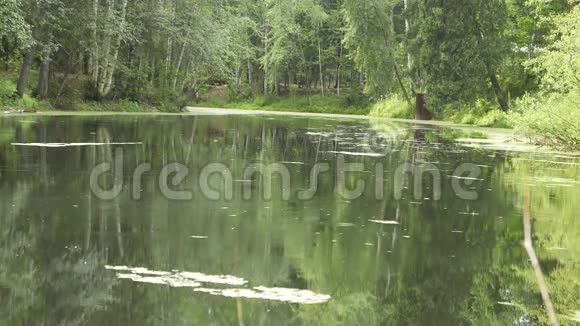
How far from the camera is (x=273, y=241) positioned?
29.2ft

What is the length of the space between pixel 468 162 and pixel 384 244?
37.7 ft

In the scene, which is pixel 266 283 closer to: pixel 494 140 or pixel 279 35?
pixel 494 140

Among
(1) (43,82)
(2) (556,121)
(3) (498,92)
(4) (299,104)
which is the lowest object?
(4) (299,104)

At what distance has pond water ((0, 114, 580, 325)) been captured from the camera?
6.13 metres

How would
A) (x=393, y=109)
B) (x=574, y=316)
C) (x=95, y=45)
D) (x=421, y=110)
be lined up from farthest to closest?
(x=393, y=109) < (x=421, y=110) < (x=95, y=45) < (x=574, y=316)

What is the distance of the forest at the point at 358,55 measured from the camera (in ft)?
113

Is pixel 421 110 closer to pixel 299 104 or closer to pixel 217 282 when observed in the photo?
pixel 299 104

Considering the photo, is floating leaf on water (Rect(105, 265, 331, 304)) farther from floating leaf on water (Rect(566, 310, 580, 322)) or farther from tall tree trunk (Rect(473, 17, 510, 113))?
tall tree trunk (Rect(473, 17, 510, 113))

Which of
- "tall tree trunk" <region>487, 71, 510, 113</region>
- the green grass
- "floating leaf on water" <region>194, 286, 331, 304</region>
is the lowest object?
"floating leaf on water" <region>194, 286, 331, 304</region>

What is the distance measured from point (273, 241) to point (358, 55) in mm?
53963

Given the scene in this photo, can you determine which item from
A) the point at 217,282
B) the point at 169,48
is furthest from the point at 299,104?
the point at 217,282

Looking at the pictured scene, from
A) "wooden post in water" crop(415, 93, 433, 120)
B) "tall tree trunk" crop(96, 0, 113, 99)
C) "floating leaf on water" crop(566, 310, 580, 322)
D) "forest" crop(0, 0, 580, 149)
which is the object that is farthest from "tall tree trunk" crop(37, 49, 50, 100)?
"floating leaf on water" crop(566, 310, 580, 322)

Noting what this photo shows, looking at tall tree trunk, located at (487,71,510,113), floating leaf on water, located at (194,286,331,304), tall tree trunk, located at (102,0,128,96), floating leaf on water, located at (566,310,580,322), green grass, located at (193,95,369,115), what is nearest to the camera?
floating leaf on water, located at (566,310,580,322)

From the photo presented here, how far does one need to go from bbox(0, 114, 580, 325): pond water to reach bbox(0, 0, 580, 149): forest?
11523mm
